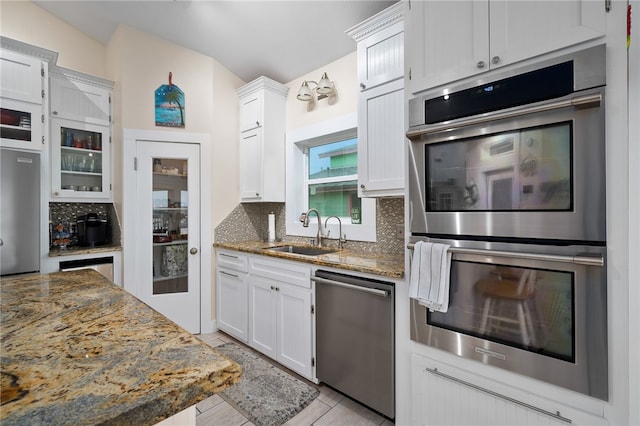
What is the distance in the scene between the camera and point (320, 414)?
1.90 m

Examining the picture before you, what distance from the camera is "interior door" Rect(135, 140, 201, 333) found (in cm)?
296

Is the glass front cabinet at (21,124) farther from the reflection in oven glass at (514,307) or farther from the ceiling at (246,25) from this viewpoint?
the reflection in oven glass at (514,307)

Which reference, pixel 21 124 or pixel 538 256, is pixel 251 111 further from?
pixel 538 256

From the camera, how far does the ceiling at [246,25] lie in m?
2.46

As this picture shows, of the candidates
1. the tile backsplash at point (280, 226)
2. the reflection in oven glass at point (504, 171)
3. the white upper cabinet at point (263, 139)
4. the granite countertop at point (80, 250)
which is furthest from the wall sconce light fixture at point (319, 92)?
the granite countertop at point (80, 250)

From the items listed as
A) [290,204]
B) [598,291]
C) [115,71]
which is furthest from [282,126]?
[598,291]

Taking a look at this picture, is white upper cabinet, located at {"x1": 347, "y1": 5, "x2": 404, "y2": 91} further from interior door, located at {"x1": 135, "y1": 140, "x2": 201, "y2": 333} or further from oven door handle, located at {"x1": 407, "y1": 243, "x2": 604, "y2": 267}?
interior door, located at {"x1": 135, "y1": 140, "x2": 201, "y2": 333}

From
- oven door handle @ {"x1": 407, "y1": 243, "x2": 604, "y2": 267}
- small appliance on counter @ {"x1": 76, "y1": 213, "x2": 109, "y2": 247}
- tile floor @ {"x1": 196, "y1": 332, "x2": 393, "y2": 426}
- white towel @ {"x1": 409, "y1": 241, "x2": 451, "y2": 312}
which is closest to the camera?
oven door handle @ {"x1": 407, "y1": 243, "x2": 604, "y2": 267}

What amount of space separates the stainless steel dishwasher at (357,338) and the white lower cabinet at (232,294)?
986 mm

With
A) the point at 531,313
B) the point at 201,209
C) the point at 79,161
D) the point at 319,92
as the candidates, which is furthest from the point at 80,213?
the point at 531,313

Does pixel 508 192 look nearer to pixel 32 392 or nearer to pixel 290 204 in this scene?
pixel 32 392

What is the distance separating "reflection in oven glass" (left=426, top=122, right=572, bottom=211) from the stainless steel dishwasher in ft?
2.14

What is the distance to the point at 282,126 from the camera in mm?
3283

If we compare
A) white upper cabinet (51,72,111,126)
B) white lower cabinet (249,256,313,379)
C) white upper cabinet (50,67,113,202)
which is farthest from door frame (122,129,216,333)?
white lower cabinet (249,256,313,379)
